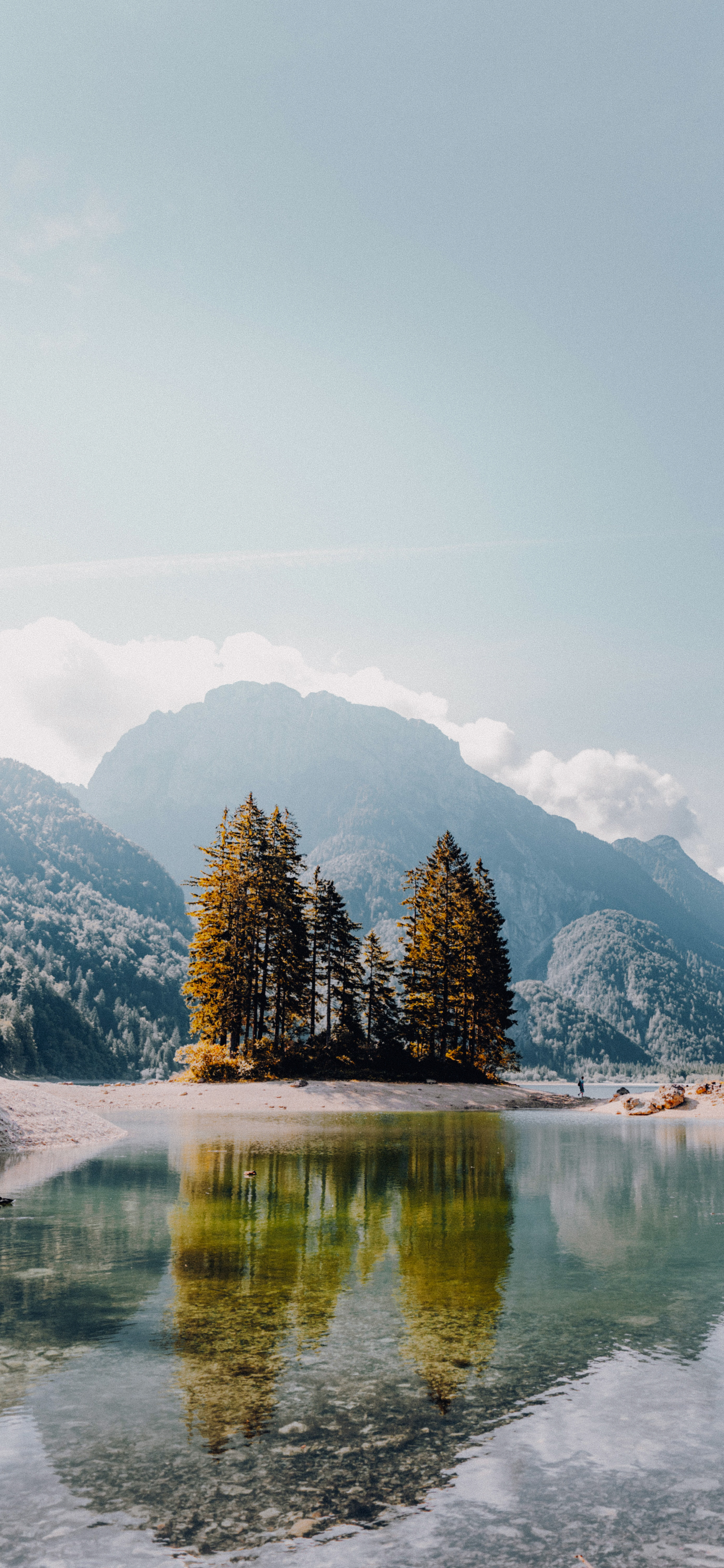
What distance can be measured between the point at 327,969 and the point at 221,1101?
1813cm

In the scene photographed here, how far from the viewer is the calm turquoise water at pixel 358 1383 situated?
451 centimetres

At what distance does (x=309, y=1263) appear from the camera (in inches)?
396

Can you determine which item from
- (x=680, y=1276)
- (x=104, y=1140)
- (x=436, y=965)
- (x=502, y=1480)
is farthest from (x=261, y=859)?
(x=502, y=1480)

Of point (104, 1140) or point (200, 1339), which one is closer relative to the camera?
point (200, 1339)

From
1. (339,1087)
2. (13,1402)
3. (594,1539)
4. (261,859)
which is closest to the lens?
(594,1539)

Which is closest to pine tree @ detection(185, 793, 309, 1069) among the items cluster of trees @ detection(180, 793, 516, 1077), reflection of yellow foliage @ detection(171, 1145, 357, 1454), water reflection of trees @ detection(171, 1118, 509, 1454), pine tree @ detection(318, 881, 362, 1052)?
cluster of trees @ detection(180, 793, 516, 1077)

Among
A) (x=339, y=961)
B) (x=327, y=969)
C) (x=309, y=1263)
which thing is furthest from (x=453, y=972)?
(x=309, y=1263)

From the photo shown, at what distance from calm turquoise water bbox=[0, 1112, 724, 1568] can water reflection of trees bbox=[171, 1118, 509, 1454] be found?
39 mm

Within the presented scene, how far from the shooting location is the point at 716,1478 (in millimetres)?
5129

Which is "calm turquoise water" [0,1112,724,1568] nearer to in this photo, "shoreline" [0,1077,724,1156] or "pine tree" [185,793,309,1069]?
"shoreline" [0,1077,724,1156]

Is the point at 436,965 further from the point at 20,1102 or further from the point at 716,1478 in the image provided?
the point at 716,1478

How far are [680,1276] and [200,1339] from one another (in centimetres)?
558

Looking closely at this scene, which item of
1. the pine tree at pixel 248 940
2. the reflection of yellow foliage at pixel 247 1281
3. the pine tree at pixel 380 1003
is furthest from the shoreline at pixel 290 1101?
the reflection of yellow foliage at pixel 247 1281

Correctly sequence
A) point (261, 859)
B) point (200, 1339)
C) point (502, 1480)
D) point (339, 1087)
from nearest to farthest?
point (502, 1480), point (200, 1339), point (339, 1087), point (261, 859)
